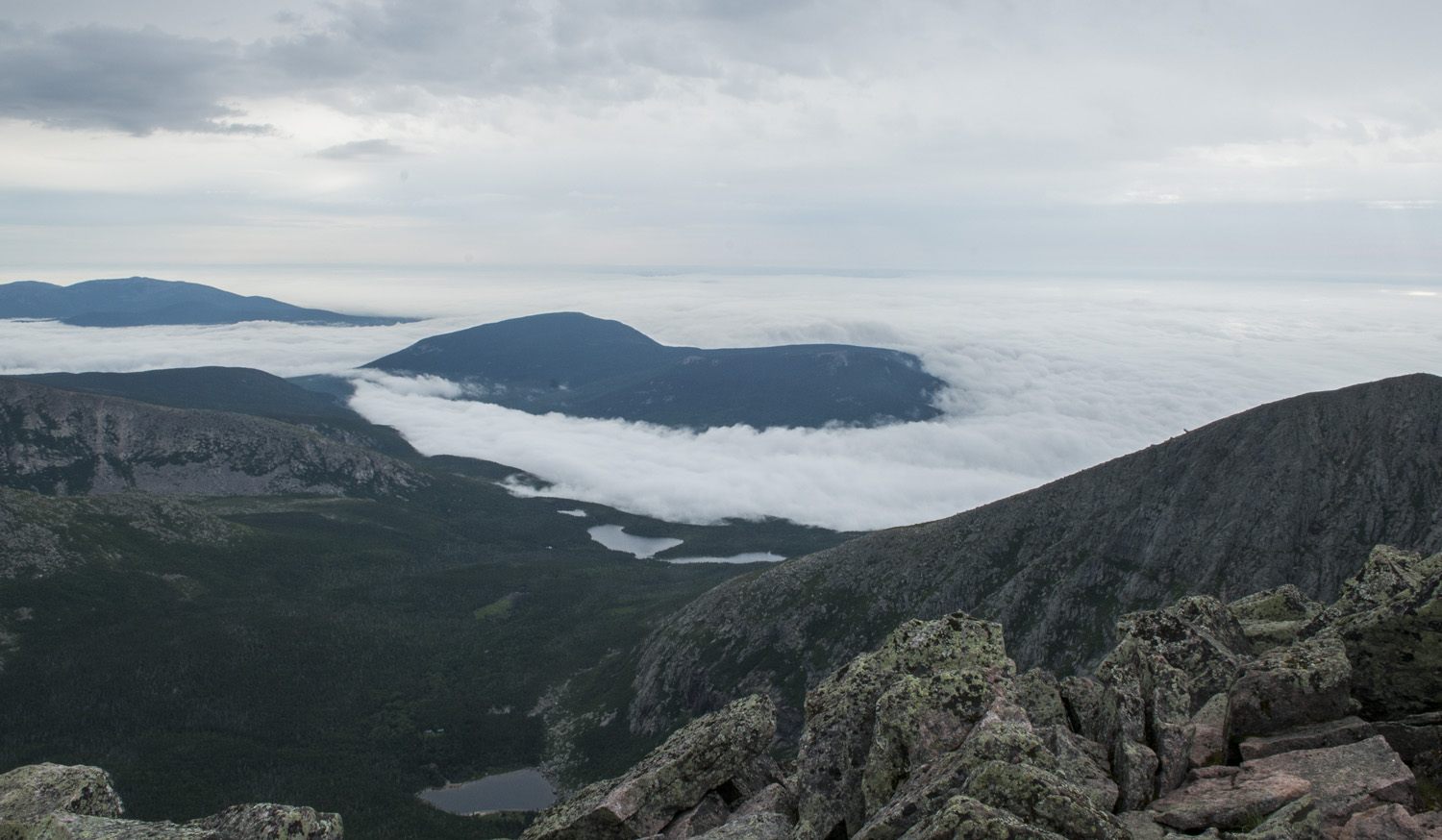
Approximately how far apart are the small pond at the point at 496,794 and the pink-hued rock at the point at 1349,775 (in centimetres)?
16672

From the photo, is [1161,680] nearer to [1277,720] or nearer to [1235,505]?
[1277,720]

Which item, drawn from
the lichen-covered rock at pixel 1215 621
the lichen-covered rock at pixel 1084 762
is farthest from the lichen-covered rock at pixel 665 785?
the lichen-covered rock at pixel 1215 621

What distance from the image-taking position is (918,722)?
2697 cm

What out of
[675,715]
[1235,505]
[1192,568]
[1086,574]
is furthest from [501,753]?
[1235,505]

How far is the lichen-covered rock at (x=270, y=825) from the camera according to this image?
98.9 ft

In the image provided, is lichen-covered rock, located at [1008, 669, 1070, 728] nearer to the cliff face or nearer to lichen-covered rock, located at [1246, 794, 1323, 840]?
lichen-covered rock, located at [1246, 794, 1323, 840]

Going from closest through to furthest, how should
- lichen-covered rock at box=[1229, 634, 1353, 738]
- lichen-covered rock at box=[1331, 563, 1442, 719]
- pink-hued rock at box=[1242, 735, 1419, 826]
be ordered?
pink-hued rock at box=[1242, 735, 1419, 826]
lichen-covered rock at box=[1331, 563, 1442, 719]
lichen-covered rock at box=[1229, 634, 1353, 738]

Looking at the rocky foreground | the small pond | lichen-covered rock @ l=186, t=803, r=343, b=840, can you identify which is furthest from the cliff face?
lichen-covered rock @ l=186, t=803, r=343, b=840

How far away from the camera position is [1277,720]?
2628cm

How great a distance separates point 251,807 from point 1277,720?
37.3 meters

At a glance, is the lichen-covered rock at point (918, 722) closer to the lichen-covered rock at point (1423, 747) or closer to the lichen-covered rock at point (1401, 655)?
the lichen-covered rock at point (1423, 747)

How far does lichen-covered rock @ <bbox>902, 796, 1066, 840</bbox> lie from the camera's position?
18312 mm

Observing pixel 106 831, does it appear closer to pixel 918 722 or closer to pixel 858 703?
pixel 858 703

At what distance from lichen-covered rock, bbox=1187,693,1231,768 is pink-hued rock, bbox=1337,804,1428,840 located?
6521mm
